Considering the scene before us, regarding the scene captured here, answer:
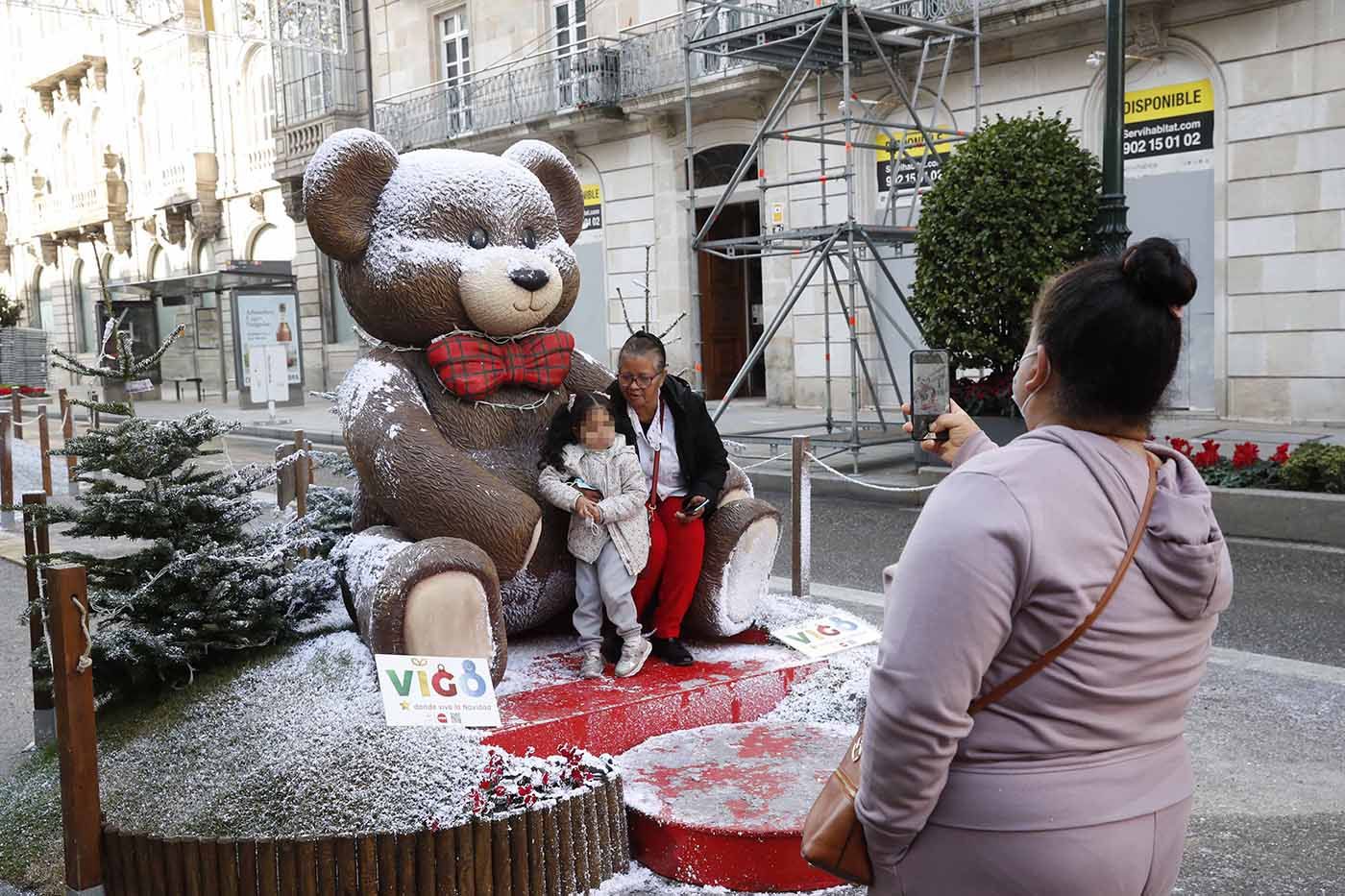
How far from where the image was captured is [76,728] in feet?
9.12

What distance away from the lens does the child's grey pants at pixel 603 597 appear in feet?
12.8

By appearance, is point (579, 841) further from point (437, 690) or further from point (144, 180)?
point (144, 180)

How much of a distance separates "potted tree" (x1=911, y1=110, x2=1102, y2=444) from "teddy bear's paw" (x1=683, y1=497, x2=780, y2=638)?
5809 millimetres

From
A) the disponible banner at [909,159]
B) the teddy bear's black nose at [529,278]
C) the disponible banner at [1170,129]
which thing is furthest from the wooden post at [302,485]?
the disponible banner at [1170,129]

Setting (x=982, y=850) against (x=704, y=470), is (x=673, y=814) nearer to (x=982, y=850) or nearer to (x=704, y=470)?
(x=704, y=470)

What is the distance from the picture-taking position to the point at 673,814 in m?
3.14

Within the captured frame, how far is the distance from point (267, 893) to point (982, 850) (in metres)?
1.86

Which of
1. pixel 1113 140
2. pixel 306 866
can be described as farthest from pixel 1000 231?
pixel 306 866

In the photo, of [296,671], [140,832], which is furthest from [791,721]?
[140,832]

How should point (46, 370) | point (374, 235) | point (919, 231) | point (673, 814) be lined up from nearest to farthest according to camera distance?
Answer: point (673, 814) < point (374, 235) < point (919, 231) < point (46, 370)

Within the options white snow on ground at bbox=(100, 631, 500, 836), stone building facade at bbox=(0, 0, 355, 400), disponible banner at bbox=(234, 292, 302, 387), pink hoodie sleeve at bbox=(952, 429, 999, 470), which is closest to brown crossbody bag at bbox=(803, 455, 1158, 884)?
pink hoodie sleeve at bbox=(952, 429, 999, 470)

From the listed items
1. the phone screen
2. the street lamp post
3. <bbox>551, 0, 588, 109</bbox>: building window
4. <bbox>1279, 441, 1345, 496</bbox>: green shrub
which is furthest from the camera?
<bbox>551, 0, 588, 109</bbox>: building window

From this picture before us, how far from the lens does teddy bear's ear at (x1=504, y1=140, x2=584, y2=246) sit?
4590 mm

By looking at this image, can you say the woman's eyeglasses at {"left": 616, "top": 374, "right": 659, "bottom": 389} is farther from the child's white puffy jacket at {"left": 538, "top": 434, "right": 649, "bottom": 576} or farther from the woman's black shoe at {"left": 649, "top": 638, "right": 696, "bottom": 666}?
the woman's black shoe at {"left": 649, "top": 638, "right": 696, "bottom": 666}
